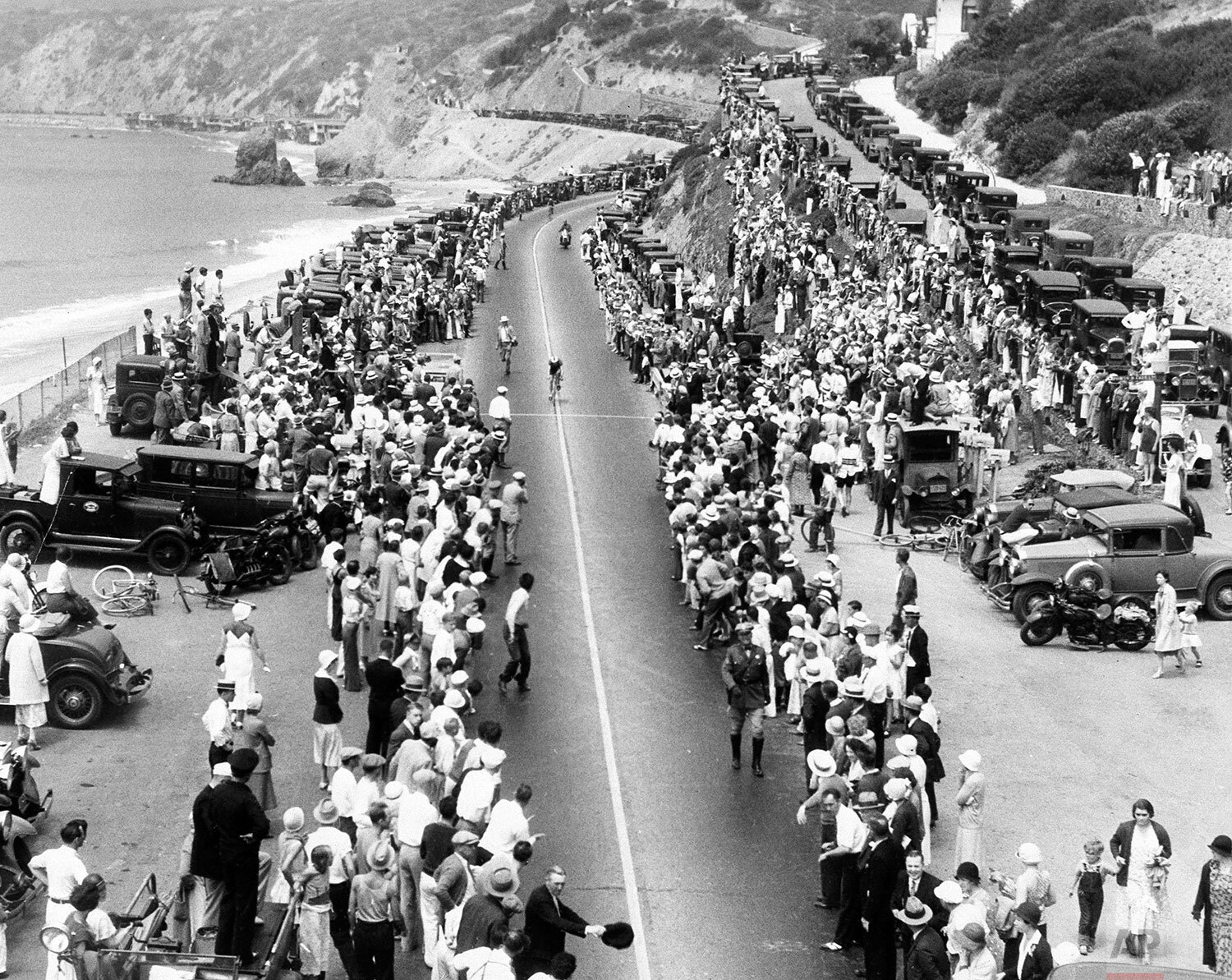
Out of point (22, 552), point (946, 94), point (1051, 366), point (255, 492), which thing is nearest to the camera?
point (22, 552)

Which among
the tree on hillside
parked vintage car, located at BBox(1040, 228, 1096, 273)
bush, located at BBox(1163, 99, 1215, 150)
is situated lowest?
parked vintage car, located at BBox(1040, 228, 1096, 273)

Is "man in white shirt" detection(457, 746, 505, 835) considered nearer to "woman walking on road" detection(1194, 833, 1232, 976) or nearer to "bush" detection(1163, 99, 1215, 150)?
"woman walking on road" detection(1194, 833, 1232, 976)

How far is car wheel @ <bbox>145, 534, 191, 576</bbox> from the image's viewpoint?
25.5 meters

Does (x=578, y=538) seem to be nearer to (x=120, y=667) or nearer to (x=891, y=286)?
(x=120, y=667)

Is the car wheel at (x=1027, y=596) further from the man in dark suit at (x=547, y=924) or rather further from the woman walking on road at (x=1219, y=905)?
the man in dark suit at (x=547, y=924)

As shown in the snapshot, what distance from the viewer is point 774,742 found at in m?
19.4

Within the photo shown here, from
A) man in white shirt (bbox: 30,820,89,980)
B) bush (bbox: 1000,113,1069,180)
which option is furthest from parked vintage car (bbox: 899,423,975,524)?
bush (bbox: 1000,113,1069,180)

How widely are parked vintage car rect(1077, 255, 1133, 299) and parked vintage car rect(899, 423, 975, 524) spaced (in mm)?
10805

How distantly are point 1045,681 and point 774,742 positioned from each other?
4495mm

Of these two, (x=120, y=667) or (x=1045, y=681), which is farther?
(x=1045, y=681)

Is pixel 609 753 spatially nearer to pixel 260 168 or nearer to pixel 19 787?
pixel 19 787

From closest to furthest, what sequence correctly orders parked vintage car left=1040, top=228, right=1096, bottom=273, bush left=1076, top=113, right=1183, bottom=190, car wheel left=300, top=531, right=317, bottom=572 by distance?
car wheel left=300, top=531, right=317, bottom=572, parked vintage car left=1040, top=228, right=1096, bottom=273, bush left=1076, top=113, right=1183, bottom=190

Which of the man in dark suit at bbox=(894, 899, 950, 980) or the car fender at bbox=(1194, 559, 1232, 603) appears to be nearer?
the man in dark suit at bbox=(894, 899, 950, 980)

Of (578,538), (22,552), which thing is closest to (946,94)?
(578,538)
